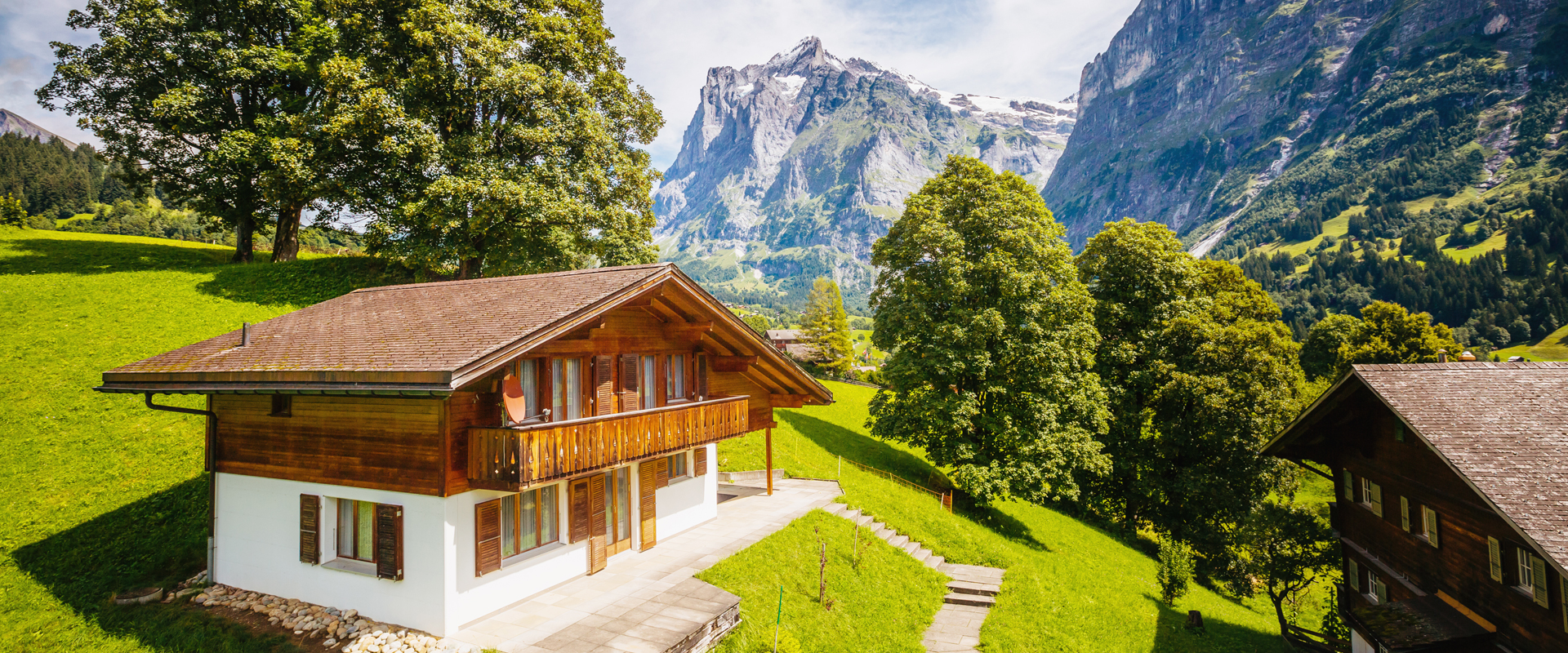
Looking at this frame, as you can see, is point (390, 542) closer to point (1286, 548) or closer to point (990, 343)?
point (990, 343)

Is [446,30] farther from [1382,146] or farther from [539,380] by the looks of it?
[1382,146]

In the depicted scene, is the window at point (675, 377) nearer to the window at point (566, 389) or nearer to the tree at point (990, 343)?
the window at point (566, 389)

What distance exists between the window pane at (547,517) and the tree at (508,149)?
13587 millimetres

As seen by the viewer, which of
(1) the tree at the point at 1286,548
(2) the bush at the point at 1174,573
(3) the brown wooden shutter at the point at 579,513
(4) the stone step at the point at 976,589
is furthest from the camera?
(2) the bush at the point at 1174,573

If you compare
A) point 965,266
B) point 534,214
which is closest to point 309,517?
point 534,214

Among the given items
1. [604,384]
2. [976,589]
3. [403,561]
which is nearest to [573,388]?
[604,384]

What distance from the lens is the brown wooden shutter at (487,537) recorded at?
10695 mm

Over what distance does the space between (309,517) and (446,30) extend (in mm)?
18194

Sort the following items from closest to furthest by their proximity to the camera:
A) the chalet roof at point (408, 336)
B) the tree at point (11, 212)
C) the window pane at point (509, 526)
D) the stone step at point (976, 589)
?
the chalet roof at point (408, 336) → the window pane at point (509, 526) → the stone step at point (976, 589) → the tree at point (11, 212)

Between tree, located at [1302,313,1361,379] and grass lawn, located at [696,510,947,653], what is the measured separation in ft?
149

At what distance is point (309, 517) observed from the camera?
11133mm

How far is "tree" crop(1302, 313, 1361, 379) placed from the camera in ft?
152

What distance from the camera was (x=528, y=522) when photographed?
1204 cm

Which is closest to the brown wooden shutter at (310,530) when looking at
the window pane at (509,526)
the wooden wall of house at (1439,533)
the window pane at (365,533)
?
the window pane at (365,533)
